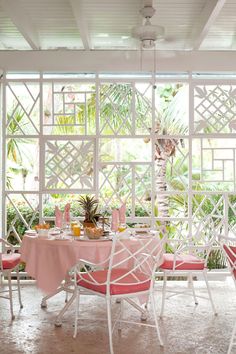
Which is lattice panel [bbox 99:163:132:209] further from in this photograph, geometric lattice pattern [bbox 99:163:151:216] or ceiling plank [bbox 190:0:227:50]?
ceiling plank [bbox 190:0:227:50]

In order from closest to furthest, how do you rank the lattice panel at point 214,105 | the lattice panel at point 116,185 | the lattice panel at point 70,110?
1. the lattice panel at point 116,185
2. the lattice panel at point 214,105
3. the lattice panel at point 70,110

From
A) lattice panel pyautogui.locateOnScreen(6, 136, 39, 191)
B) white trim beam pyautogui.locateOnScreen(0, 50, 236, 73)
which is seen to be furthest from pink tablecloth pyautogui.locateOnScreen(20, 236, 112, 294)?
lattice panel pyautogui.locateOnScreen(6, 136, 39, 191)

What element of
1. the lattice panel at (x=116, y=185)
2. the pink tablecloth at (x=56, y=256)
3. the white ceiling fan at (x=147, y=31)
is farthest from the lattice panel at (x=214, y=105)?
the pink tablecloth at (x=56, y=256)

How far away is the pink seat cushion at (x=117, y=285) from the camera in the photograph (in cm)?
361

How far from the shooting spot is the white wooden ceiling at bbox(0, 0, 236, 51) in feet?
14.9

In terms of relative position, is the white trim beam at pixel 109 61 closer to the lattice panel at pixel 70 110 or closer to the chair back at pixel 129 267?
the chair back at pixel 129 267

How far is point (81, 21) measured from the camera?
475 centimetres

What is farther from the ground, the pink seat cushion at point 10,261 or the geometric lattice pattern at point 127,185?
the geometric lattice pattern at point 127,185

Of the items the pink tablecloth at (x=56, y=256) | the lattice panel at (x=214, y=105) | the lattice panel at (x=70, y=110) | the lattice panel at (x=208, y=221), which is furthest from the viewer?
the lattice panel at (x=70, y=110)

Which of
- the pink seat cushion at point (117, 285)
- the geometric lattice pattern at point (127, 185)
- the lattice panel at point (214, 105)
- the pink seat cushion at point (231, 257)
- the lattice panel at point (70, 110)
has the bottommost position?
the pink seat cushion at point (117, 285)

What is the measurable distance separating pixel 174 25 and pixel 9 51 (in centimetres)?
202

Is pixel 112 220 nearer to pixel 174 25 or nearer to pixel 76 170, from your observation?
pixel 76 170

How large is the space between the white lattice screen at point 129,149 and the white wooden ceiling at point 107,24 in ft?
1.36

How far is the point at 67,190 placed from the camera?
19.2 feet
